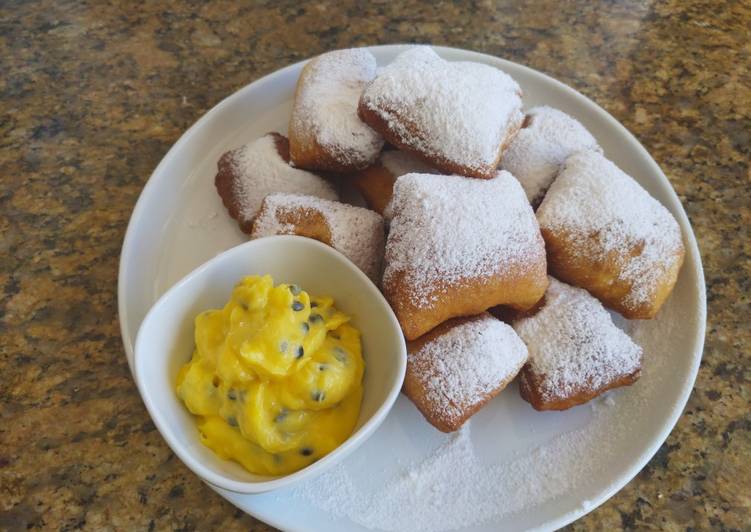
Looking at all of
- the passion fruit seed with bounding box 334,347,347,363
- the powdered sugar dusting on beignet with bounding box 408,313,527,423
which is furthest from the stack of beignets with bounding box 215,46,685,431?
the passion fruit seed with bounding box 334,347,347,363

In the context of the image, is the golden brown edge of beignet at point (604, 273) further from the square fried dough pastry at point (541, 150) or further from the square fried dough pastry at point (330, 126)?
the square fried dough pastry at point (330, 126)

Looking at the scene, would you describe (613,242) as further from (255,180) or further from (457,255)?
(255,180)

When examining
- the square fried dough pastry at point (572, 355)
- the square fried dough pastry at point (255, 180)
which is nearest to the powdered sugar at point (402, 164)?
the square fried dough pastry at point (255, 180)

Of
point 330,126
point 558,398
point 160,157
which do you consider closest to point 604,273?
point 558,398

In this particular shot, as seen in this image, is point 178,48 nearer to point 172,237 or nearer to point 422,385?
point 172,237

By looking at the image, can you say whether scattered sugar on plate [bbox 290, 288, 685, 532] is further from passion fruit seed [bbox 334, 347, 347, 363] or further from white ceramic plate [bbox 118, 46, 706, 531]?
passion fruit seed [bbox 334, 347, 347, 363]
